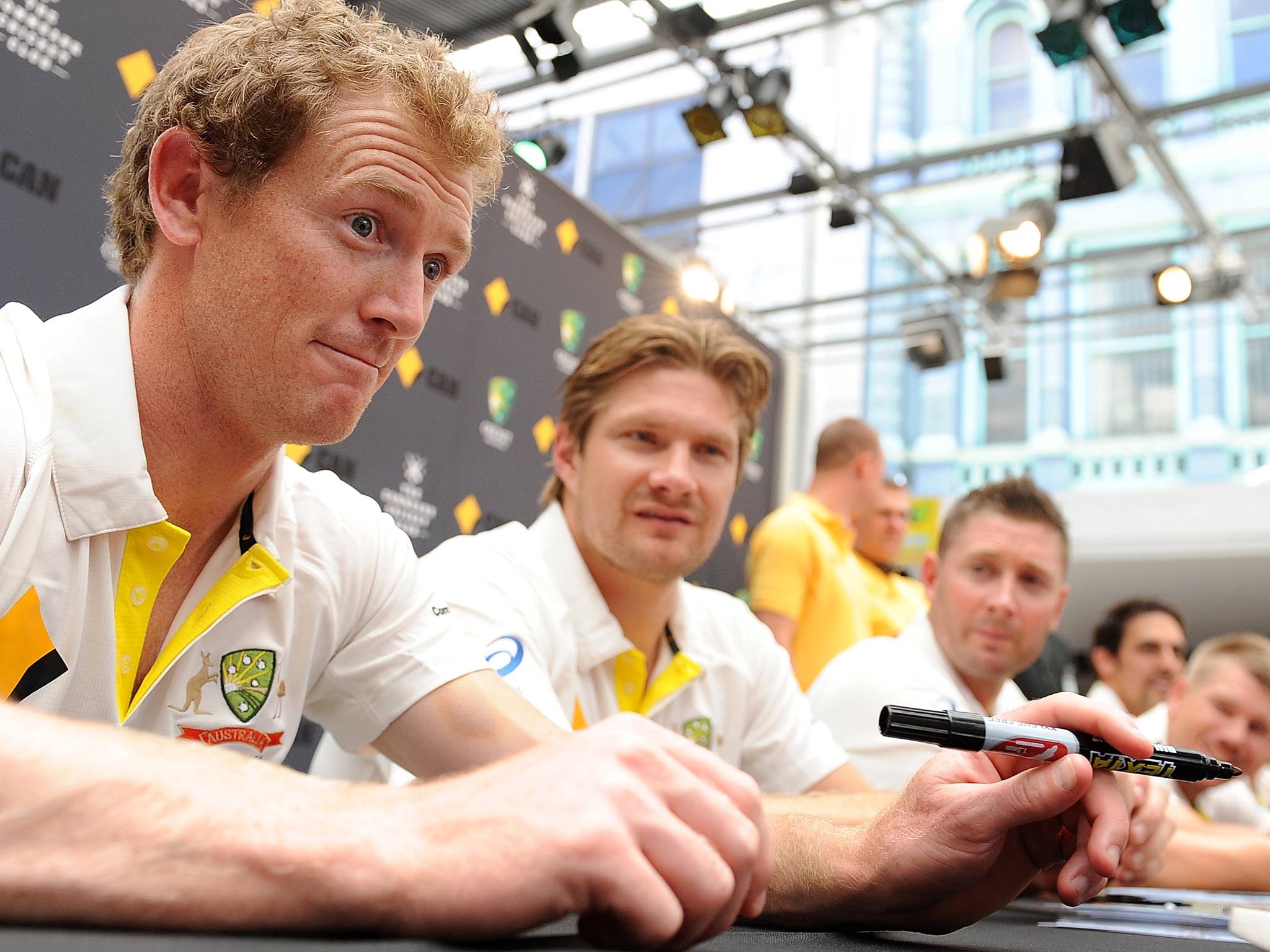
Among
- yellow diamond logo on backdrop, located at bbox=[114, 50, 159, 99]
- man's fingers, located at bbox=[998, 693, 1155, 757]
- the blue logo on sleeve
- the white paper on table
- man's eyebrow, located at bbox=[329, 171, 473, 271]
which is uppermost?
yellow diamond logo on backdrop, located at bbox=[114, 50, 159, 99]

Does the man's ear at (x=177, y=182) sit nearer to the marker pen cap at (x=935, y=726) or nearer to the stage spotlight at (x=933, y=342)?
the marker pen cap at (x=935, y=726)

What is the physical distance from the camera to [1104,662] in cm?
403

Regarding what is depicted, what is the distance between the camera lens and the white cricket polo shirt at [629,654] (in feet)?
4.77

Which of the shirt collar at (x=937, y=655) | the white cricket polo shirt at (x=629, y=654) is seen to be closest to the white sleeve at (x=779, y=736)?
the white cricket polo shirt at (x=629, y=654)

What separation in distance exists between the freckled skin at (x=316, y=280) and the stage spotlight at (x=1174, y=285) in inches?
185

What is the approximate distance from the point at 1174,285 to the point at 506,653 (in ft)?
15.1

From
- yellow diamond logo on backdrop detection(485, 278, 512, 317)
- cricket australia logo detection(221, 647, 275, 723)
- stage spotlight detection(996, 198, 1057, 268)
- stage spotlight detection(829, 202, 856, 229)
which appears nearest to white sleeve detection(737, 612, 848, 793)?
Answer: cricket australia logo detection(221, 647, 275, 723)

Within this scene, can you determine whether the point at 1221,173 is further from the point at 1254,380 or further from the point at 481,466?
the point at 481,466

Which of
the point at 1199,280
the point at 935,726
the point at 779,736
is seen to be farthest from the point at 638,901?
the point at 1199,280

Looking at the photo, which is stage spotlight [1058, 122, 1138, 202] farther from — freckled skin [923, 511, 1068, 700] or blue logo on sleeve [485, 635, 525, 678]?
blue logo on sleeve [485, 635, 525, 678]

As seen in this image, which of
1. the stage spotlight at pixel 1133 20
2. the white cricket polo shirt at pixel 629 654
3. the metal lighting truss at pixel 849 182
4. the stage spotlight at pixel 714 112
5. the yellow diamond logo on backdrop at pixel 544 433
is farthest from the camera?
the stage spotlight at pixel 714 112

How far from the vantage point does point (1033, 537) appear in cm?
210

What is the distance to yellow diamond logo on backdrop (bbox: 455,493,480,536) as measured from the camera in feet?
8.63

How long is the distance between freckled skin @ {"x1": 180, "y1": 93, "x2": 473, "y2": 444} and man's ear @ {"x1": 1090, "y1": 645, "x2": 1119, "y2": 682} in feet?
11.9
